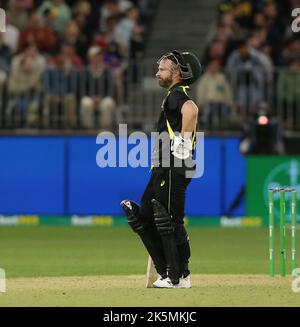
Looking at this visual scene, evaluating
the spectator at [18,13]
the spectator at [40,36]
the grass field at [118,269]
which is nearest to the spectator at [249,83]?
the grass field at [118,269]

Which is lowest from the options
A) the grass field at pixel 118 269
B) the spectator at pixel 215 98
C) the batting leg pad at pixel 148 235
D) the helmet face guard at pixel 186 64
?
the grass field at pixel 118 269

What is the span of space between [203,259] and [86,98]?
22.6 ft

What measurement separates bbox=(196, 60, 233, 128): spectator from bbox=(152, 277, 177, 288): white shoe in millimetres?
10478

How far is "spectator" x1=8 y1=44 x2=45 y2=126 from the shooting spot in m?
24.5

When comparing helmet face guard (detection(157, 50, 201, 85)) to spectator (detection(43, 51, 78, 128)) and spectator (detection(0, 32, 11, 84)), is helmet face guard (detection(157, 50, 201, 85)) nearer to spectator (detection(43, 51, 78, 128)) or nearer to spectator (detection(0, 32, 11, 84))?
spectator (detection(43, 51, 78, 128))

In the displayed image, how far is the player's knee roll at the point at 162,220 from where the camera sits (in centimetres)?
1353

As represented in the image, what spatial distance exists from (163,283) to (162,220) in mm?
Result: 747

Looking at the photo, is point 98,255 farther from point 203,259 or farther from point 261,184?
point 261,184

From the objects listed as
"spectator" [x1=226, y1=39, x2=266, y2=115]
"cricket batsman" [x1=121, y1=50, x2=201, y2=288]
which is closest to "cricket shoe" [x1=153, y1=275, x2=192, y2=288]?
"cricket batsman" [x1=121, y1=50, x2=201, y2=288]

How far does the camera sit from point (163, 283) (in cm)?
1382

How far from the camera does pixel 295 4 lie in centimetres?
2680

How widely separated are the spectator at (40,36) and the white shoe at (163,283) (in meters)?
12.9

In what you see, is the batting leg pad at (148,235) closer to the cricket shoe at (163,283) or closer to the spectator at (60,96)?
the cricket shoe at (163,283)

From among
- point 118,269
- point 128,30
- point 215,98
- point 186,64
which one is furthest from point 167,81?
point 128,30
